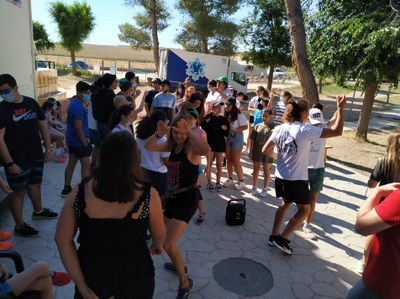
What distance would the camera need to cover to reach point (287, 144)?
149 inches

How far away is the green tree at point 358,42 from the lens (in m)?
8.29

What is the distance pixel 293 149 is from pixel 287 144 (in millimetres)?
90

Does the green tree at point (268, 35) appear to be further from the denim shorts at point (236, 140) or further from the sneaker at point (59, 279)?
the sneaker at point (59, 279)

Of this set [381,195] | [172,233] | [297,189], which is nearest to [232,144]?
[297,189]

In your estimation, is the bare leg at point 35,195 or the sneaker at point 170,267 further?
the bare leg at point 35,195

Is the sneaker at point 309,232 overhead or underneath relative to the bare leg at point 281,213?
underneath

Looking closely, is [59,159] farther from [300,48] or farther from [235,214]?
[300,48]

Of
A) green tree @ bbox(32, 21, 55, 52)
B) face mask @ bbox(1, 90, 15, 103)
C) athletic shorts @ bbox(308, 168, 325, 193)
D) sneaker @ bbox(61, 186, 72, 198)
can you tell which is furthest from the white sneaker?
green tree @ bbox(32, 21, 55, 52)

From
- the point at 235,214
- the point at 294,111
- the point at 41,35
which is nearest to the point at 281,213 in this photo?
the point at 235,214

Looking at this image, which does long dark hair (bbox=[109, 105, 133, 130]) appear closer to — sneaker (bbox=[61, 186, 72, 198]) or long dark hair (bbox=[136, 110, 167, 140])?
long dark hair (bbox=[136, 110, 167, 140])

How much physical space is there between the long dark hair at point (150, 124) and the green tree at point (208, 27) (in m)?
26.7

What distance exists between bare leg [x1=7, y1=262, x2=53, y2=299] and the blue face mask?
209 cm

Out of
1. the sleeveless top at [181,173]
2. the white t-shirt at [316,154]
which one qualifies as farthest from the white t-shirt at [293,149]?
the sleeveless top at [181,173]

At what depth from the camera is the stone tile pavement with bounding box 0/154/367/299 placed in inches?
139
